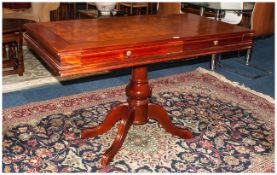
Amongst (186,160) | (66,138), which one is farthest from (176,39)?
(66,138)

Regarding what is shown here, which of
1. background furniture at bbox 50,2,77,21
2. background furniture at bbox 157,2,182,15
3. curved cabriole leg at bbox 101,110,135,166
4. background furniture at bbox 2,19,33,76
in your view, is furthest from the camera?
background furniture at bbox 50,2,77,21

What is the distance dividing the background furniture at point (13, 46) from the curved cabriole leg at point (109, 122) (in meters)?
1.44

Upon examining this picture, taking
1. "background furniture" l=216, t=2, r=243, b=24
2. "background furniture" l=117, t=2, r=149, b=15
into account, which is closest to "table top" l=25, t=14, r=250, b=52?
"background furniture" l=216, t=2, r=243, b=24

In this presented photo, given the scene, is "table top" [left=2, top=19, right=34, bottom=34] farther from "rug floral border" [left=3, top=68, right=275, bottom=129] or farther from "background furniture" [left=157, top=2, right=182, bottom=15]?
"background furniture" [left=157, top=2, right=182, bottom=15]

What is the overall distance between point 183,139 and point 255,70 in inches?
77.5

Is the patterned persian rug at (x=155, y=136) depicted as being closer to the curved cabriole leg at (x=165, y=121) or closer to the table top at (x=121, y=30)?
the curved cabriole leg at (x=165, y=121)

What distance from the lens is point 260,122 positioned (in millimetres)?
2670

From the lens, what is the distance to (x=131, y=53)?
1725mm

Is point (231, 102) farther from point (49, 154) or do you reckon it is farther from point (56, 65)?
point (56, 65)

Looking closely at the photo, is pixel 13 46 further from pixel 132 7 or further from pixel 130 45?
pixel 132 7

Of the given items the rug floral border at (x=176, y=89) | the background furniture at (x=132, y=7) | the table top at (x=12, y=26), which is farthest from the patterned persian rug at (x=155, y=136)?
the background furniture at (x=132, y=7)

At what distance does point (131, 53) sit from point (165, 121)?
77cm

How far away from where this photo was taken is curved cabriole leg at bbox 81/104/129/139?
226 cm

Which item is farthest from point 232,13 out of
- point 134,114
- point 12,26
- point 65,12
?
point 65,12
